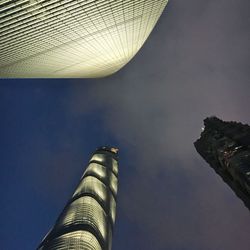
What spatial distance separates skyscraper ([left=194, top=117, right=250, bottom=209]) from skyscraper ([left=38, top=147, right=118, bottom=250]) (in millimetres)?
36633

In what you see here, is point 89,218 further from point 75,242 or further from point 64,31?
point 64,31

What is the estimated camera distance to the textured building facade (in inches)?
1363

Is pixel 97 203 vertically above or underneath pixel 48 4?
underneath

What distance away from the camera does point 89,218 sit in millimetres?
78188

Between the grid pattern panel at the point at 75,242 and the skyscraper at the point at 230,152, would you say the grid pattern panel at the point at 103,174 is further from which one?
the skyscraper at the point at 230,152

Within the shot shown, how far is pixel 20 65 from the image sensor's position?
2319 inches

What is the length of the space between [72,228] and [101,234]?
910 centimetres

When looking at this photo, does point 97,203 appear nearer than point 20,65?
No

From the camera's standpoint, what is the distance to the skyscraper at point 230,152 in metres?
49.5

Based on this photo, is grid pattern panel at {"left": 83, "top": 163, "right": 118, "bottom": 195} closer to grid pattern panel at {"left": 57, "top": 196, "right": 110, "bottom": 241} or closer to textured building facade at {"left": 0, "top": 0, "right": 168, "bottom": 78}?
grid pattern panel at {"left": 57, "top": 196, "right": 110, "bottom": 241}

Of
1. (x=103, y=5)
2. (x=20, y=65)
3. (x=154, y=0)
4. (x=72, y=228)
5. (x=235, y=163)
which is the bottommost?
(x=72, y=228)

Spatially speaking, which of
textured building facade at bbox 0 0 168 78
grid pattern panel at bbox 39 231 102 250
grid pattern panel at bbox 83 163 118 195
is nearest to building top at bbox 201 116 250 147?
textured building facade at bbox 0 0 168 78

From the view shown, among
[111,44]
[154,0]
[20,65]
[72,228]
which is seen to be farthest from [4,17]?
[72,228]

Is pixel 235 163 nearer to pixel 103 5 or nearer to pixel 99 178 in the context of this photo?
pixel 103 5
